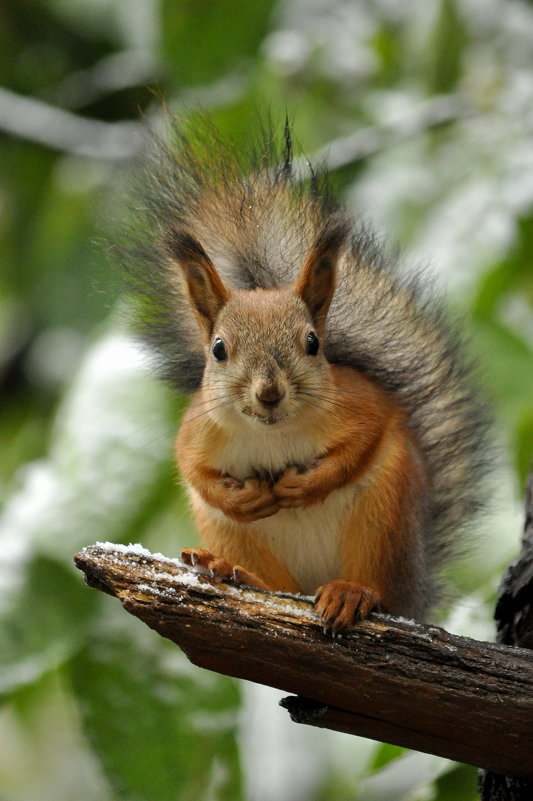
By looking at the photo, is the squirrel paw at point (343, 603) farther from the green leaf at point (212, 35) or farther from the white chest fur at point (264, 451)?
the green leaf at point (212, 35)

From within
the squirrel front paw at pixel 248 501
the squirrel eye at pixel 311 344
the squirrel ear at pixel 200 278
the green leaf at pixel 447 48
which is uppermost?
the green leaf at pixel 447 48

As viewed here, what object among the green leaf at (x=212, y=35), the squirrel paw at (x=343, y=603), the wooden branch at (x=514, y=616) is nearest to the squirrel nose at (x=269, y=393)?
the squirrel paw at (x=343, y=603)

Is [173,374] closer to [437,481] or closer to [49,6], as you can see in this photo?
[437,481]

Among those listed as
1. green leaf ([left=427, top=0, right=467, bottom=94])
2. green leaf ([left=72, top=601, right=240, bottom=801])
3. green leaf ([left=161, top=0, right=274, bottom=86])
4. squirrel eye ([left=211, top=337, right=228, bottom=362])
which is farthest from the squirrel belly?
green leaf ([left=427, top=0, right=467, bottom=94])

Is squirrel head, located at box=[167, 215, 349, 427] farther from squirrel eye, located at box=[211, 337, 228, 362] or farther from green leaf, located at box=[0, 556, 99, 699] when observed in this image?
green leaf, located at box=[0, 556, 99, 699]

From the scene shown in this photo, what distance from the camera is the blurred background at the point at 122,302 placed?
2756 millimetres

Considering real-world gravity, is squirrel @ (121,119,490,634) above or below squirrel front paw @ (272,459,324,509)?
above

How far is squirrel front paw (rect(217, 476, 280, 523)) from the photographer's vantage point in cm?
210

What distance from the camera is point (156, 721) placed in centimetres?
277

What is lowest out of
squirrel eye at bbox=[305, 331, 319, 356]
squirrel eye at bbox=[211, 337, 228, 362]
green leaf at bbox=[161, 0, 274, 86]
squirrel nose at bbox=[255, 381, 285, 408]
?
squirrel nose at bbox=[255, 381, 285, 408]

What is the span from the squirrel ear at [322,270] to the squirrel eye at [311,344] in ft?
0.31

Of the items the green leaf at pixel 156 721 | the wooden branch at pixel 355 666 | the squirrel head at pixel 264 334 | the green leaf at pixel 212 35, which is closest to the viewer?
the wooden branch at pixel 355 666

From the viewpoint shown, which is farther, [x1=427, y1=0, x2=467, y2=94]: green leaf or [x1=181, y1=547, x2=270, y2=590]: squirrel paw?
[x1=427, y1=0, x2=467, y2=94]: green leaf

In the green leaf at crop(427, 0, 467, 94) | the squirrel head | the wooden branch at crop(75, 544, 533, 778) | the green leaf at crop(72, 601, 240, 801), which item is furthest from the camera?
the green leaf at crop(427, 0, 467, 94)
